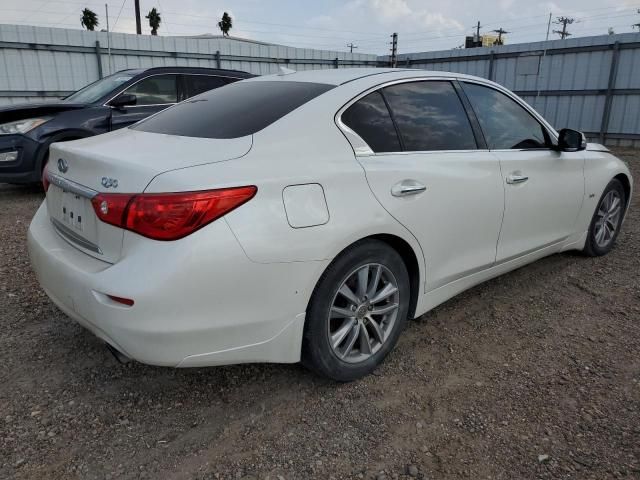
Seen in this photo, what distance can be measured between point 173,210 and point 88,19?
45811 millimetres

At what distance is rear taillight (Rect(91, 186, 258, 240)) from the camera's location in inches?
78.3

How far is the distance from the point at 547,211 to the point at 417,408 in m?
1.93

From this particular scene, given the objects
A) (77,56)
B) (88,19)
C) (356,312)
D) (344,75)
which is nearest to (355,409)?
(356,312)

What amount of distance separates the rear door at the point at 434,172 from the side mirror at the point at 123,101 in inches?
190

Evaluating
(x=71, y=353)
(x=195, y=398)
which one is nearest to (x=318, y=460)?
(x=195, y=398)

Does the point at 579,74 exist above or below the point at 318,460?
above

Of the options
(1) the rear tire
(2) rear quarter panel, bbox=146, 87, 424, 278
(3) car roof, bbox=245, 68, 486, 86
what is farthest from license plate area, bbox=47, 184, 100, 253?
(1) the rear tire

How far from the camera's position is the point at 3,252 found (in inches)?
184

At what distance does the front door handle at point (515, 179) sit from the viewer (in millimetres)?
3275

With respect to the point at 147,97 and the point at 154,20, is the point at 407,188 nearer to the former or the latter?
the point at 147,97

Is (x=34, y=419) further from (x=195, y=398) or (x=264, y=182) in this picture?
(x=264, y=182)

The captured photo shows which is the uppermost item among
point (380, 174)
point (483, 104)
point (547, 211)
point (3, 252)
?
point (483, 104)

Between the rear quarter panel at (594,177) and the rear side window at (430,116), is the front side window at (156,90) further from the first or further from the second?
the rear quarter panel at (594,177)

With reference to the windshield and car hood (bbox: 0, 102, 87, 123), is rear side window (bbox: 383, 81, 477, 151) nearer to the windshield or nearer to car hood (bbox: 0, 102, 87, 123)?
car hood (bbox: 0, 102, 87, 123)
